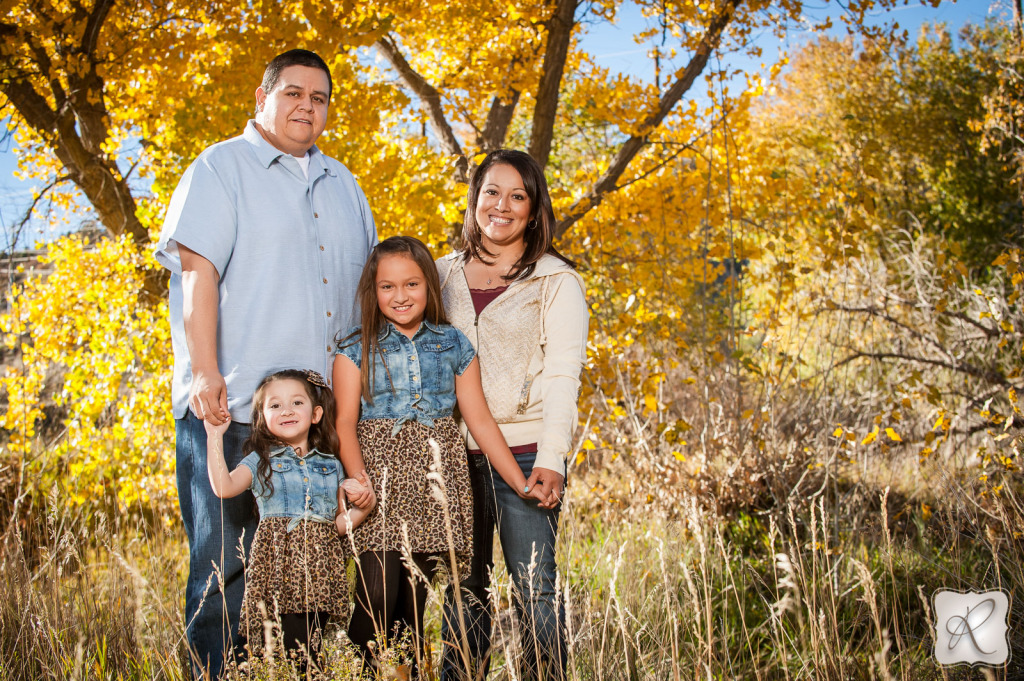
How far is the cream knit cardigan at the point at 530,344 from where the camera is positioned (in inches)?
80.8

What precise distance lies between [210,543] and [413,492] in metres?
0.51

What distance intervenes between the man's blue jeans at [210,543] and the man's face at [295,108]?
77 centimetres

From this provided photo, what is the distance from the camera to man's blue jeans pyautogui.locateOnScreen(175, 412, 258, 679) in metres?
1.83

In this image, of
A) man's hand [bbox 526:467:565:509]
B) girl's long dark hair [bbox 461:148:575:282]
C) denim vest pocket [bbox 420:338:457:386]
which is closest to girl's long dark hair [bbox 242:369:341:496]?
denim vest pocket [bbox 420:338:457:386]

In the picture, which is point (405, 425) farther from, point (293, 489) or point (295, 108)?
point (295, 108)

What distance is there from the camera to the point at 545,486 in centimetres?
192

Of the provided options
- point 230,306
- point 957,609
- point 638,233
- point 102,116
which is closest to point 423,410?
point 230,306

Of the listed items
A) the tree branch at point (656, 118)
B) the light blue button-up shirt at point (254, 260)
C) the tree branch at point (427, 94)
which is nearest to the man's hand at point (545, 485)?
the light blue button-up shirt at point (254, 260)

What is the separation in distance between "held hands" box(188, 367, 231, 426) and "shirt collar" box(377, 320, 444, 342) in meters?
0.42

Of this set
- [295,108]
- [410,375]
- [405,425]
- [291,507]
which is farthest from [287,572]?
[295,108]

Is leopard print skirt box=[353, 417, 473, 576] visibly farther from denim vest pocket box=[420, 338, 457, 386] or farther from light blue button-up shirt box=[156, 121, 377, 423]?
light blue button-up shirt box=[156, 121, 377, 423]

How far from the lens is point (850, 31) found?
4359mm

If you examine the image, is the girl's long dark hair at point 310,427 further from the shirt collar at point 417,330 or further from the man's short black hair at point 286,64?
the man's short black hair at point 286,64

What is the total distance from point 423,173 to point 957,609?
2971 millimetres
